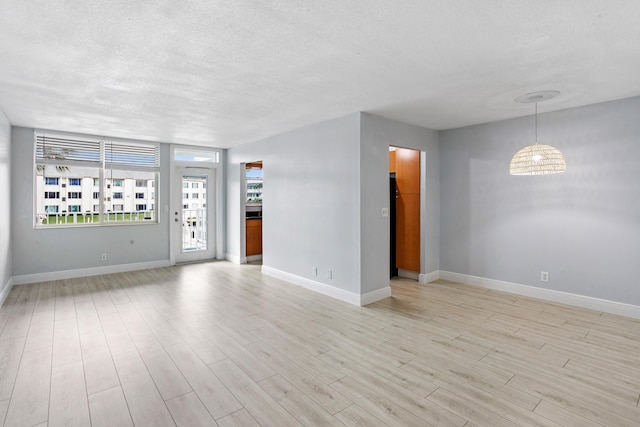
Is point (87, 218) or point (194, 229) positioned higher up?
point (87, 218)

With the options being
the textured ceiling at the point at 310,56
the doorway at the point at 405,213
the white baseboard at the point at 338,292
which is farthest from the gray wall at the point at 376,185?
the doorway at the point at 405,213

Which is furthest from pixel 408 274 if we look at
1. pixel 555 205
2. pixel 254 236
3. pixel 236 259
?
pixel 236 259

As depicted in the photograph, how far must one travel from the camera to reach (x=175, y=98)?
143 inches

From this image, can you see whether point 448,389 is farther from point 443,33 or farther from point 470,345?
point 443,33

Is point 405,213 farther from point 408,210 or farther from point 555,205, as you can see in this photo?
point 555,205

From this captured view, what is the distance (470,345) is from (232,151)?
5.89m

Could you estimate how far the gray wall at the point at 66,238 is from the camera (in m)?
5.15

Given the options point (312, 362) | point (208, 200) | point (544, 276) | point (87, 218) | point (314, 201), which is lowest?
point (312, 362)

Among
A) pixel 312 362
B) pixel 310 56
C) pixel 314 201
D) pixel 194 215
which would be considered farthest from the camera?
pixel 194 215

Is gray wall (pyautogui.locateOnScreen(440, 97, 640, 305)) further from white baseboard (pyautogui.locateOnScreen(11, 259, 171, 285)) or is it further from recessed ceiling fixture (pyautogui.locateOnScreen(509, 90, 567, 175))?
white baseboard (pyautogui.locateOnScreen(11, 259, 171, 285))

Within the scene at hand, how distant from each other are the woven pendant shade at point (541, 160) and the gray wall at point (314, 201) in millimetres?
1882

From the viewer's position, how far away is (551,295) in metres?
4.35

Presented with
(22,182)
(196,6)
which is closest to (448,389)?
(196,6)

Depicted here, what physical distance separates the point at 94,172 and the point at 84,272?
1.78m
